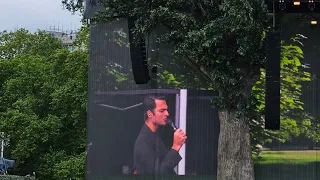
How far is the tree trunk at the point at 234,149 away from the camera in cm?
1348

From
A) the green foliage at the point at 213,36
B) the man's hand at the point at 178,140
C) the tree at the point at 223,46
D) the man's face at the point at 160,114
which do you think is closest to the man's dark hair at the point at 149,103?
the man's face at the point at 160,114

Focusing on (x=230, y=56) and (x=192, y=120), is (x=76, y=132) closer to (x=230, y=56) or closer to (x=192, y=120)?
(x=192, y=120)

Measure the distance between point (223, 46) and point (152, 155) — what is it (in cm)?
435

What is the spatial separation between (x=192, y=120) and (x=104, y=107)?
2864 mm

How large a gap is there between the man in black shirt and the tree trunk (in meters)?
1.94

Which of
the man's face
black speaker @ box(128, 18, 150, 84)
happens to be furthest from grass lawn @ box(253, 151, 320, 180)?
black speaker @ box(128, 18, 150, 84)

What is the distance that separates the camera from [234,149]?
13547 mm

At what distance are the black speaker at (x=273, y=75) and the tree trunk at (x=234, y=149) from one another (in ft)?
3.76

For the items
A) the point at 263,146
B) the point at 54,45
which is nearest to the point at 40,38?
the point at 54,45

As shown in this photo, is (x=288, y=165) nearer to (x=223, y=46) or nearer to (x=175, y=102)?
(x=175, y=102)

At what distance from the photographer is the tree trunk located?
44.2 ft

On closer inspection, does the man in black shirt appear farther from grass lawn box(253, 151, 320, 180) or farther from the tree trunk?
grass lawn box(253, 151, 320, 180)

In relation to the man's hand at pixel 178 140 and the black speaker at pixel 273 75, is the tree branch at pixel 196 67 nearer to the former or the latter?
the black speaker at pixel 273 75

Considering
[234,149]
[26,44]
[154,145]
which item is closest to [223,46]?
[234,149]
